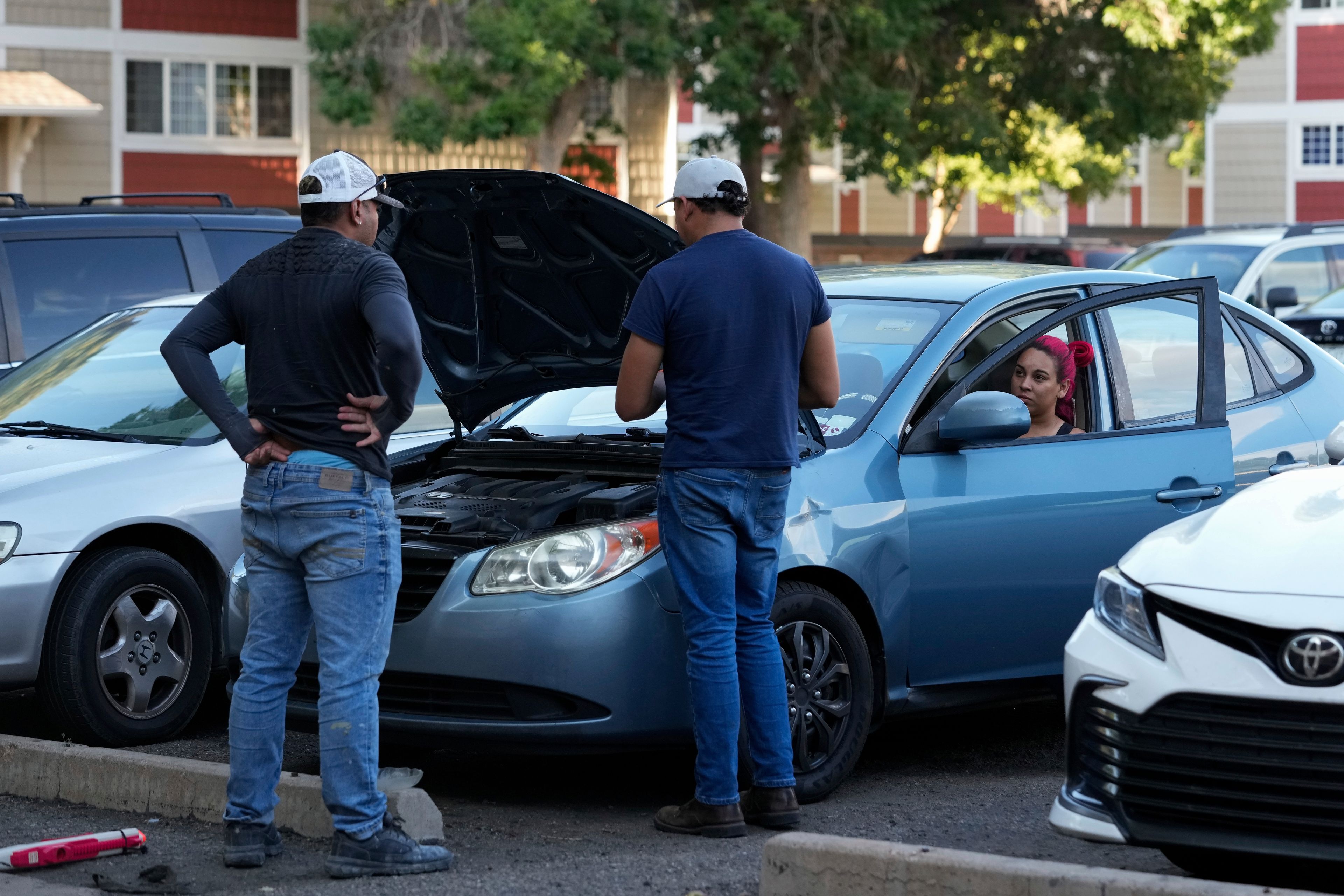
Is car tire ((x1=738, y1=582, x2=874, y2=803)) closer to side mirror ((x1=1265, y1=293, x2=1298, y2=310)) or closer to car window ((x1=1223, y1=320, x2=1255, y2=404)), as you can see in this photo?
car window ((x1=1223, y1=320, x2=1255, y2=404))

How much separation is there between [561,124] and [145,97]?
23.0 feet

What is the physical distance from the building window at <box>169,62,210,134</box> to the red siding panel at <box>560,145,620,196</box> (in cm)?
570

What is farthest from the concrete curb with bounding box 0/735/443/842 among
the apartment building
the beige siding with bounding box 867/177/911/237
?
the apartment building

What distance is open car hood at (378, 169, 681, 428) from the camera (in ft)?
18.8

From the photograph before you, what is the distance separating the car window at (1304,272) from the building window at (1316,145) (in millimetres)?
32028

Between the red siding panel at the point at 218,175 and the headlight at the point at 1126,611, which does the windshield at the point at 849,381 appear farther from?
the red siding panel at the point at 218,175

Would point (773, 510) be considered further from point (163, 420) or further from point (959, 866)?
point (163, 420)

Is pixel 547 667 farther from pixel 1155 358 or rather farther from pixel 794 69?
pixel 794 69

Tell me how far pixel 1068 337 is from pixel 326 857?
3.11 meters

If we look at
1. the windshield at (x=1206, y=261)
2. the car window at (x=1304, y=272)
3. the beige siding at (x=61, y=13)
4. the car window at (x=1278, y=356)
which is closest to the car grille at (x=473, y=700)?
the car window at (x=1278, y=356)

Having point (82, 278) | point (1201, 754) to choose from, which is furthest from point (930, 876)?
point (82, 278)

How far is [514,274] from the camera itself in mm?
6164

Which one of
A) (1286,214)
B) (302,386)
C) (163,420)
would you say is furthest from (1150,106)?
(302,386)

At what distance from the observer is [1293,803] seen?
3887mm
